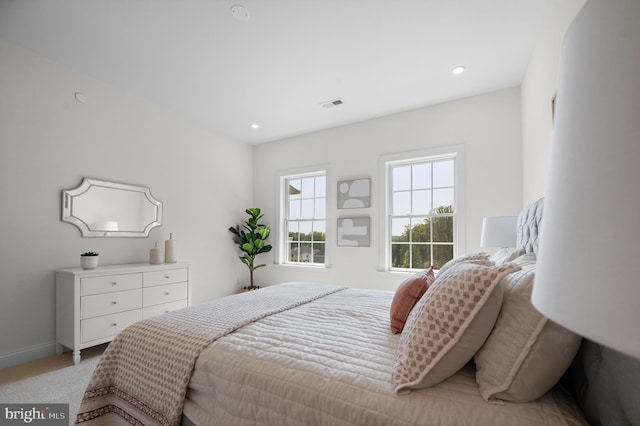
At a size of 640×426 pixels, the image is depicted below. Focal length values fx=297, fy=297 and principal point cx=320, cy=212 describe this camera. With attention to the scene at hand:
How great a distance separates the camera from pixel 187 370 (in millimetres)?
1323

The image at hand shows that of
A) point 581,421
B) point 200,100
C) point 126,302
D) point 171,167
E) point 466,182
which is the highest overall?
point 200,100

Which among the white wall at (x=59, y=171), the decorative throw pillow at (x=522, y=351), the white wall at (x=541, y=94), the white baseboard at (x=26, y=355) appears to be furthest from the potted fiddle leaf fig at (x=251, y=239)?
the decorative throw pillow at (x=522, y=351)

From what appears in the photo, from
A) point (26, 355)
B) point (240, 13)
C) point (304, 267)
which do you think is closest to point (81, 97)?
point (240, 13)

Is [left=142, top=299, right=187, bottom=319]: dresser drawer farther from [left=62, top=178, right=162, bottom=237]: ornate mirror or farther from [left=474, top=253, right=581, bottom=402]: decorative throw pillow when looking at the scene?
[left=474, top=253, right=581, bottom=402]: decorative throw pillow

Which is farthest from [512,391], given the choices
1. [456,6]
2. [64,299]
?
[64,299]

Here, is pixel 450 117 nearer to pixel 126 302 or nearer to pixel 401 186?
pixel 401 186

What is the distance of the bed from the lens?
0.87 meters

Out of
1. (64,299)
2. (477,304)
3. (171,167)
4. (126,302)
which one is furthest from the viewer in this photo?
(171,167)

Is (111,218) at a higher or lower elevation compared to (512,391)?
higher

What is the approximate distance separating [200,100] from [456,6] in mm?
2921

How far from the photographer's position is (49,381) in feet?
7.59

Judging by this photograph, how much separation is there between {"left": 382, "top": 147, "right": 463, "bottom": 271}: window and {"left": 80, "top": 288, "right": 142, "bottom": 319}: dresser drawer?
2.93 meters

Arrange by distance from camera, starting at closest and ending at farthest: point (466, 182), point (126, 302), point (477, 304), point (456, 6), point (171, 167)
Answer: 1. point (477, 304)
2. point (456, 6)
3. point (126, 302)
4. point (466, 182)
5. point (171, 167)

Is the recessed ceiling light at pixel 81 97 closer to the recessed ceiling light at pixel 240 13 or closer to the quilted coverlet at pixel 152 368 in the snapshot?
the recessed ceiling light at pixel 240 13
